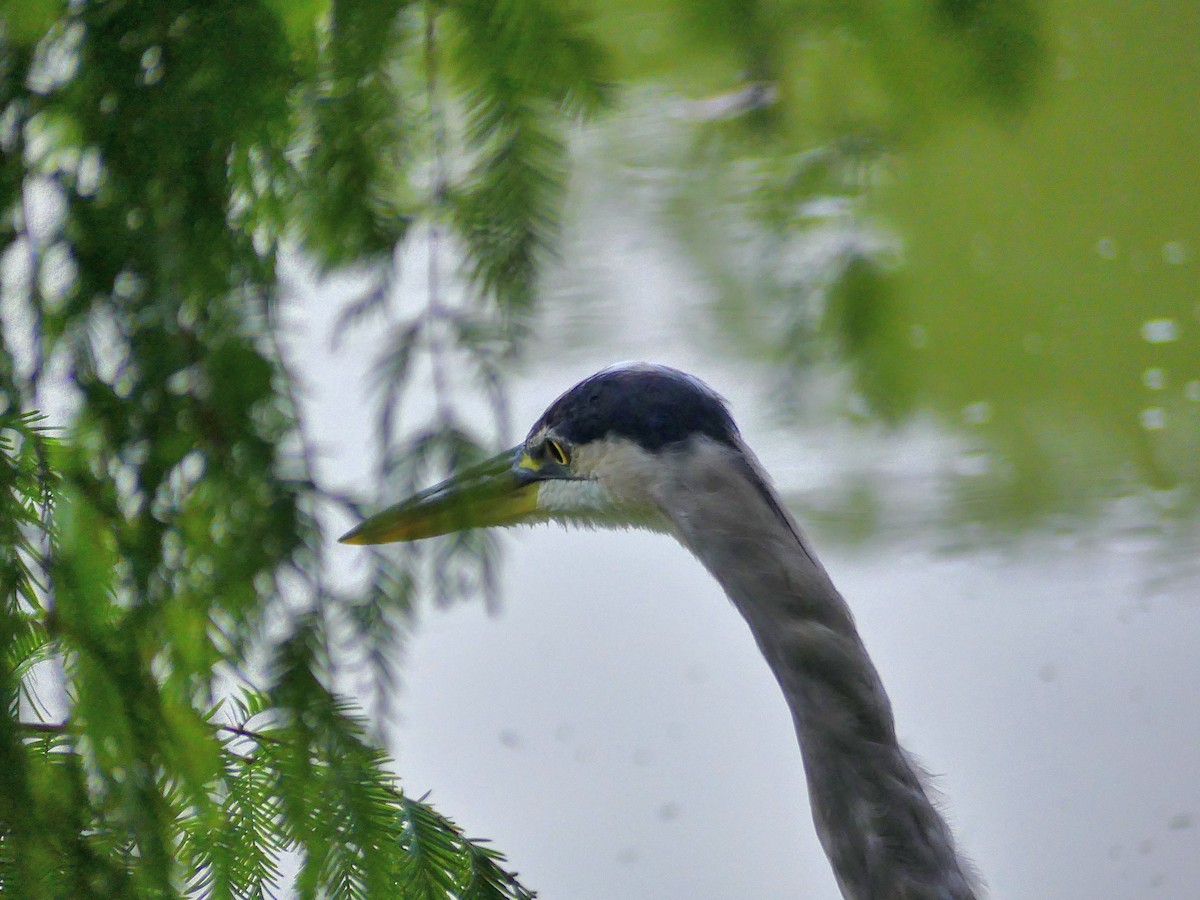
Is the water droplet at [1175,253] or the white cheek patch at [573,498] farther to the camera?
the water droplet at [1175,253]

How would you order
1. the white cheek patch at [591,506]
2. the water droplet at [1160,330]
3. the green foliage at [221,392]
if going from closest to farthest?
the green foliage at [221,392] < the white cheek patch at [591,506] < the water droplet at [1160,330]

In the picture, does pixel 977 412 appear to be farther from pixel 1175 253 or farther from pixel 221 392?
pixel 221 392

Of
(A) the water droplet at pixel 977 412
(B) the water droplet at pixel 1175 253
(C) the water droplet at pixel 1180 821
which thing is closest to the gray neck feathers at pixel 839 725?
(C) the water droplet at pixel 1180 821

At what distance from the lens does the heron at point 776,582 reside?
78 centimetres

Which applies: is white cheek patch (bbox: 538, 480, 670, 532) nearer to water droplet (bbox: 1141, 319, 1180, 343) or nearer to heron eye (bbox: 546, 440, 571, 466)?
heron eye (bbox: 546, 440, 571, 466)

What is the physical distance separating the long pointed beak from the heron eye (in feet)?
0.05

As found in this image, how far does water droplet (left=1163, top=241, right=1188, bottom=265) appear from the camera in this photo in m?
3.28

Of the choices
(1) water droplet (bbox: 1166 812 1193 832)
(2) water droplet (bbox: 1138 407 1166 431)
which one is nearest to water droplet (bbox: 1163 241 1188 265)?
(2) water droplet (bbox: 1138 407 1166 431)

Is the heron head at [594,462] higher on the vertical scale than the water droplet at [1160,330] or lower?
lower

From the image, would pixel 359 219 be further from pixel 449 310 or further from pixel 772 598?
pixel 772 598

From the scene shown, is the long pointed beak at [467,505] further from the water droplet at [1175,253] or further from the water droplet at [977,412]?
the water droplet at [1175,253]

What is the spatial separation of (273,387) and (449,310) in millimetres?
114

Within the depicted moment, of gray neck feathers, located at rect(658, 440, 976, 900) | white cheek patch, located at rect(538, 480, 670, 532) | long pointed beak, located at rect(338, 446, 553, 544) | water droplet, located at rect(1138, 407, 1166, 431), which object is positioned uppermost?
water droplet, located at rect(1138, 407, 1166, 431)

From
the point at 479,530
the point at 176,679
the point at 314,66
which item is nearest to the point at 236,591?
the point at 176,679
